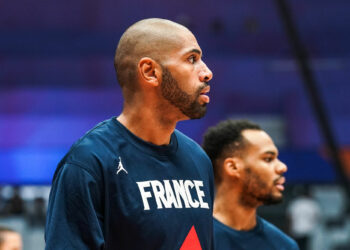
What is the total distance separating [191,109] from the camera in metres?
2.05

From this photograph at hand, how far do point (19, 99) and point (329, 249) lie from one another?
5740mm

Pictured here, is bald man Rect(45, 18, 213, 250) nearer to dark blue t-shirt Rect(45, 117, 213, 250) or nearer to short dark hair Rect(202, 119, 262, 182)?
dark blue t-shirt Rect(45, 117, 213, 250)

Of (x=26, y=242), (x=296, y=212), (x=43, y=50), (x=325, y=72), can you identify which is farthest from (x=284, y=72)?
(x=26, y=242)

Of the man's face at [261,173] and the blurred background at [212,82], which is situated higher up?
the blurred background at [212,82]

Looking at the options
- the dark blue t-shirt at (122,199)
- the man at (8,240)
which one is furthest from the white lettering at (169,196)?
the man at (8,240)

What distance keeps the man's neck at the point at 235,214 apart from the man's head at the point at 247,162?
0.10ft

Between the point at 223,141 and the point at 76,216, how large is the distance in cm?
168

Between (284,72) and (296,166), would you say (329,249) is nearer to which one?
(296,166)

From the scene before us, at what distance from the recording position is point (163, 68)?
2.04 m

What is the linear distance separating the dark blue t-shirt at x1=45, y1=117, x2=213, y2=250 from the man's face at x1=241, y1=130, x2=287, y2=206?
1.17 meters

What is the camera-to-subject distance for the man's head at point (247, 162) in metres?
3.27

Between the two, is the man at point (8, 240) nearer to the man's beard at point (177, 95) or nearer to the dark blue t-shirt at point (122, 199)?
the dark blue t-shirt at point (122, 199)

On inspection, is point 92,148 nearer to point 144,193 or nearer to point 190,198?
point 144,193

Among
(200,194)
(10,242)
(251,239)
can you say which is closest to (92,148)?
(200,194)
